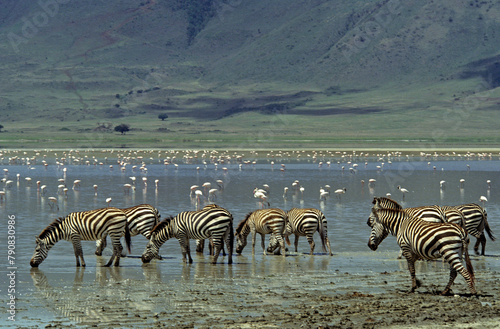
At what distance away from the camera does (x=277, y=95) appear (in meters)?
160

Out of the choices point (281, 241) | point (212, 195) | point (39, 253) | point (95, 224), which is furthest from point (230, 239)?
point (212, 195)

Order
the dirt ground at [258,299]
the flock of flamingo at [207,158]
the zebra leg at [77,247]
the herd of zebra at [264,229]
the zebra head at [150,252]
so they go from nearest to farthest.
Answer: the dirt ground at [258,299] < the herd of zebra at [264,229] < the zebra leg at [77,247] < the zebra head at [150,252] < the flock of flamingo at [207,158]

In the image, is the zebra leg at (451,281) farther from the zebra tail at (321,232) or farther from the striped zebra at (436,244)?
the zebra tail at (321,232)

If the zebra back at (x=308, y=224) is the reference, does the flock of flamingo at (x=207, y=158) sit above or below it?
above

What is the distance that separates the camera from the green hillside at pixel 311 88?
120 m

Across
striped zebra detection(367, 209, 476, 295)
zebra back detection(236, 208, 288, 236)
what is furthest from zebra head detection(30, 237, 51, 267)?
striped zebra detection(367, 209, 476, 295)

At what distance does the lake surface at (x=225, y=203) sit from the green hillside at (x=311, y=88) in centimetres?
3835

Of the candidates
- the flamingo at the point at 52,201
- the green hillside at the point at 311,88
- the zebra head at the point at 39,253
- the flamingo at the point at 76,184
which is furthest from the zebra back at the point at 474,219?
→ the green hillside at the point at 311,88

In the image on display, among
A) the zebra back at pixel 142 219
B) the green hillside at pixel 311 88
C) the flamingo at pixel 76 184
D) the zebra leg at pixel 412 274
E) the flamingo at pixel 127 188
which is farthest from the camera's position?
the green hillside at pixel 311 88

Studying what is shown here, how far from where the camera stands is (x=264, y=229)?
1956 cm

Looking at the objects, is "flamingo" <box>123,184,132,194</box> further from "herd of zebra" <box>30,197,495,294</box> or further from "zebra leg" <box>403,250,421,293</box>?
"zebra leg" <box>403,250,421,293</box>

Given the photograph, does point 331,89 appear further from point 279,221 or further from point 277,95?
point 279,221

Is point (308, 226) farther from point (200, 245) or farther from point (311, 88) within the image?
point (311, 88)

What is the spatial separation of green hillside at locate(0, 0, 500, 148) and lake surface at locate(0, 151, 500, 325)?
38352 mm
